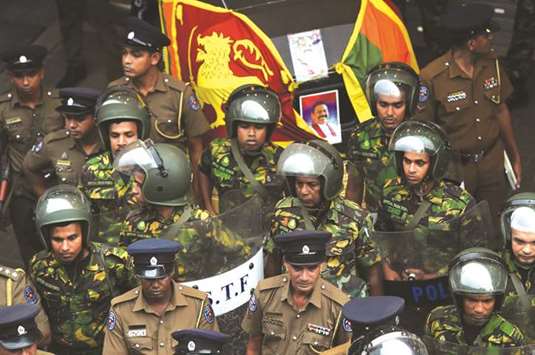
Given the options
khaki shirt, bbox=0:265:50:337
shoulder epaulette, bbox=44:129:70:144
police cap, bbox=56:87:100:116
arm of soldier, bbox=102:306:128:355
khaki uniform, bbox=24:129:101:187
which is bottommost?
arm of soldier, bbox=102:306:128:355

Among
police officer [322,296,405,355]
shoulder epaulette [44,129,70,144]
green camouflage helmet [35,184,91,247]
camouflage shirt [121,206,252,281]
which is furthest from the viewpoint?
shoulder epaulette [44,129,70,144]

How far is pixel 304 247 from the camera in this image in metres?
8.79

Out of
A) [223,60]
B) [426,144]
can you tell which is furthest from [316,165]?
[223,60]

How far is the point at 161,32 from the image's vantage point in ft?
38.2

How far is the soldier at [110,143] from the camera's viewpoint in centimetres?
1048

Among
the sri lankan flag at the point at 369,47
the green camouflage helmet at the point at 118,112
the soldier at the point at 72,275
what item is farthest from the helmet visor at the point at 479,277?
the sri lankan flag at the point at 369,47

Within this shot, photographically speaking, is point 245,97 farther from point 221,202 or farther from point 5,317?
point 5,317

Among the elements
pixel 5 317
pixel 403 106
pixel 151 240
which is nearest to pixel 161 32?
pixel 403 106

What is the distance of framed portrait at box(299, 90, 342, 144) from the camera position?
11953mm

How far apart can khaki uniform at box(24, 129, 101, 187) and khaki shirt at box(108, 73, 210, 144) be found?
57 centimetres

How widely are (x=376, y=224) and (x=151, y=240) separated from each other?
6.02 ft

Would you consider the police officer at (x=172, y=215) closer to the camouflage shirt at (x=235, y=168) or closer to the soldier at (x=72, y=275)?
the soldier at (x=72, y=275)

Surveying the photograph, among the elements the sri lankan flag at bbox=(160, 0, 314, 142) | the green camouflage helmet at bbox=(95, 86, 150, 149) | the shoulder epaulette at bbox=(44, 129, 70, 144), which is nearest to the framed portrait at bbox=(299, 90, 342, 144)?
the sri lankan flag at bbox=(160, 0, 314, 142)

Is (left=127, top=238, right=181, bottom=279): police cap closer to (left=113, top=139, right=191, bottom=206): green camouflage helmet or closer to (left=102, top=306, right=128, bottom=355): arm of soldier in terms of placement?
(left=102, top=306, right=128, bottom=355): arm of soldier
